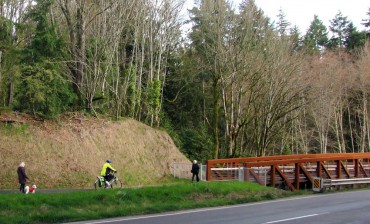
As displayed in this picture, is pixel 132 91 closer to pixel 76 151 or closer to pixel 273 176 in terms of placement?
pixel 76 151

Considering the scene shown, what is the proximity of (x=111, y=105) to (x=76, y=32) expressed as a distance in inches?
277

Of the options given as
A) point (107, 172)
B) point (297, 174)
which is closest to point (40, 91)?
point (107, 172)

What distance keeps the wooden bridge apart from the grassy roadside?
11.4 feet

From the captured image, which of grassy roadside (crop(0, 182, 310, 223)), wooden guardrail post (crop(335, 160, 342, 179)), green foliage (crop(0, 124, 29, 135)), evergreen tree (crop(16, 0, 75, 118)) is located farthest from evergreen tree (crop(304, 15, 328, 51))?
grassy roadside (crop(0, 182, 310, 223))

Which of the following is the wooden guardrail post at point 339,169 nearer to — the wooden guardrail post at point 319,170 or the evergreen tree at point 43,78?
the wooden guardrail post at point 319,170

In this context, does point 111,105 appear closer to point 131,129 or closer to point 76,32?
point 131,129

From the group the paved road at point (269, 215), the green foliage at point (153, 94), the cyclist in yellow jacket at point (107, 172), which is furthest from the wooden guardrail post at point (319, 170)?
the green foliage at point (153, 94)

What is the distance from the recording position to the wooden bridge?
85.6 feet

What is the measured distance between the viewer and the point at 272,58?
41406 millimetres

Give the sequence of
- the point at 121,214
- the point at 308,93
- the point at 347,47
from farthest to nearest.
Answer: the point at 347,47 → the point at 308,93 → the point at 121,214

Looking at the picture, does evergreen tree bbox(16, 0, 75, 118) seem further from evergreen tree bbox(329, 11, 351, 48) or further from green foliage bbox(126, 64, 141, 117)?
evergreen tree bbox(329, 11, 351, 48)

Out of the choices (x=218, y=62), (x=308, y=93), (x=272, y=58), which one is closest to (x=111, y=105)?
(x=218, y=62)

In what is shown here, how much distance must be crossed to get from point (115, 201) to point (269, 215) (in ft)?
18.0

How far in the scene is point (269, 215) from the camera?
15773 millimetres
